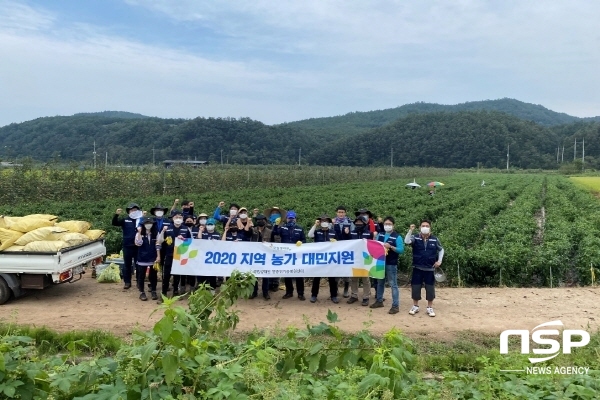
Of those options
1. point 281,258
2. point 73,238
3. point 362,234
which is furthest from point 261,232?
point 73,238

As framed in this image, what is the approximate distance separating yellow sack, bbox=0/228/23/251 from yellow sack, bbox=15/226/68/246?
0.10 metres

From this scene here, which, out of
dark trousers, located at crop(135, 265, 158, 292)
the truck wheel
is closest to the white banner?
dark trousers, located at crop(135, 265, 158, 292)

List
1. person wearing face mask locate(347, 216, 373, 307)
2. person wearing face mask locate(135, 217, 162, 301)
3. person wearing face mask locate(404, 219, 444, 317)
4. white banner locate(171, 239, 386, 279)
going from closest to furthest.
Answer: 1. person wearing face mask locate(404, 219, 444, 317)
2. white banner locate(171, 239, 386, 279)
3. person wearing face mask locate(347, 216, 373, 307)
4. person wearing face mask locate(135, 217, 162, 301)

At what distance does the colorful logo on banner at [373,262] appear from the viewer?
926cm

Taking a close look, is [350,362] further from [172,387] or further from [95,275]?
[95,275]

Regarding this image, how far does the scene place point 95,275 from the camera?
38.4 feet

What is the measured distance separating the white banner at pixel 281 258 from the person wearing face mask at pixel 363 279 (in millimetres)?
343

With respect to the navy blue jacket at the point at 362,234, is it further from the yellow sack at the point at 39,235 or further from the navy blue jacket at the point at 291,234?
the yellow sack at the point at 39,235

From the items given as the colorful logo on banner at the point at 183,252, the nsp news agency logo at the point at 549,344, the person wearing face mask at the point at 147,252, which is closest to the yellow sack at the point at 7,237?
the person wearing face mask at the point at 147,252

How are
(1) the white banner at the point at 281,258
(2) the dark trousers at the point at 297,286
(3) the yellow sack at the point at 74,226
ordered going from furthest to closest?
(3) the yellow sack at the point at 74,226 → (2) the dark trousers at the point at 297,286 → (1) the white banner at the point at 281,258

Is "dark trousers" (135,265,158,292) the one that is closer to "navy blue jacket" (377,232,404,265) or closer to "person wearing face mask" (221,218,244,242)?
"person wearing face mask" (221,218,244,242)

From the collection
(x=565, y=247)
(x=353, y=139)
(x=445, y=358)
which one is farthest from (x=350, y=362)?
(x=353, y=139)

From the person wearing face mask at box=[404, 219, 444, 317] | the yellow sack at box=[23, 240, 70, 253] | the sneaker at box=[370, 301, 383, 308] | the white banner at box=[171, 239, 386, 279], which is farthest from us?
the white banner at box=[171, 239, 386, 279]

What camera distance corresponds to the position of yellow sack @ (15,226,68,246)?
9.27 meters
